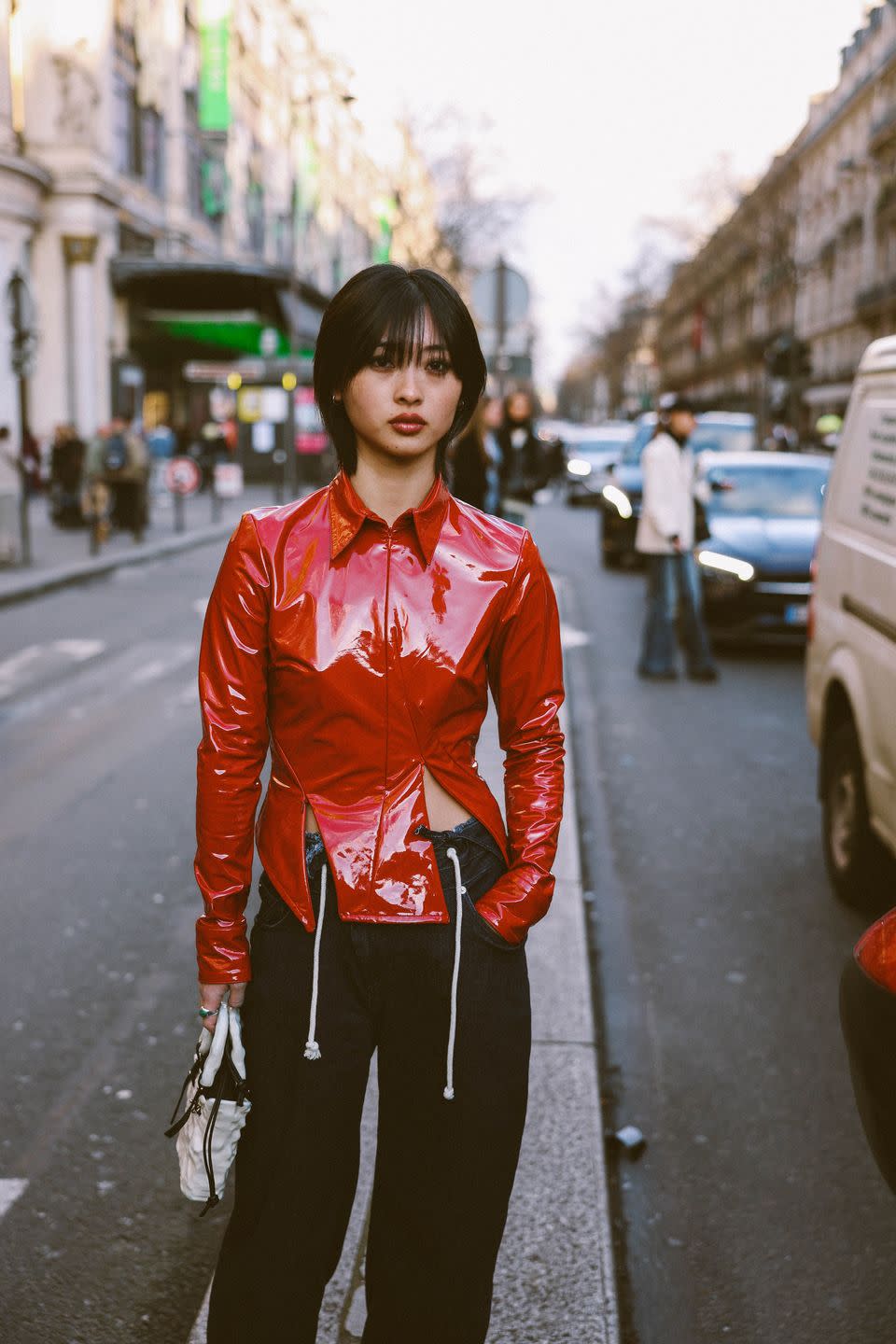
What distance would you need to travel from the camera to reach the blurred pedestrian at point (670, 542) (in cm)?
967

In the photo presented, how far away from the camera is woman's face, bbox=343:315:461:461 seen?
1.97m

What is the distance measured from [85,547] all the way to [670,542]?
493 inches

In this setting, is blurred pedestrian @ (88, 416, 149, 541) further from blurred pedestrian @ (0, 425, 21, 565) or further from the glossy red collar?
the glossy red collar

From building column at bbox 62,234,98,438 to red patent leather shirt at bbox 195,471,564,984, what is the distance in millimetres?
28733

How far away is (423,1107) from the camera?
2025 mm

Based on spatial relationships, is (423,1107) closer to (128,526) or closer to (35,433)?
(128,526)

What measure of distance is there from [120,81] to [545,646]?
108 feet

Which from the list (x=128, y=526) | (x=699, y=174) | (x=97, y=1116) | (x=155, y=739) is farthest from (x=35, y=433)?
(x=699, y=174)

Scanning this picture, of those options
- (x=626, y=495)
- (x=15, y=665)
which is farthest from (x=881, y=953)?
(x=626, y=495)

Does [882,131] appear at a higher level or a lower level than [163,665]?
higher

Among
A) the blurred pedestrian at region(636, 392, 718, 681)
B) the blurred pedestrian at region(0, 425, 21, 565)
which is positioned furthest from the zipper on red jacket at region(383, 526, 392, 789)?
the blurred pedestrian at region(0, 425, 21, 565)

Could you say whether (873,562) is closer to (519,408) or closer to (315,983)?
(315,983)

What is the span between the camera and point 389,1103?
206 cm

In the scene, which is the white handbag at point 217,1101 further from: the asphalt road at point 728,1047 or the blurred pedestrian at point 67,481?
the blurred pedestrian at point 67,481
